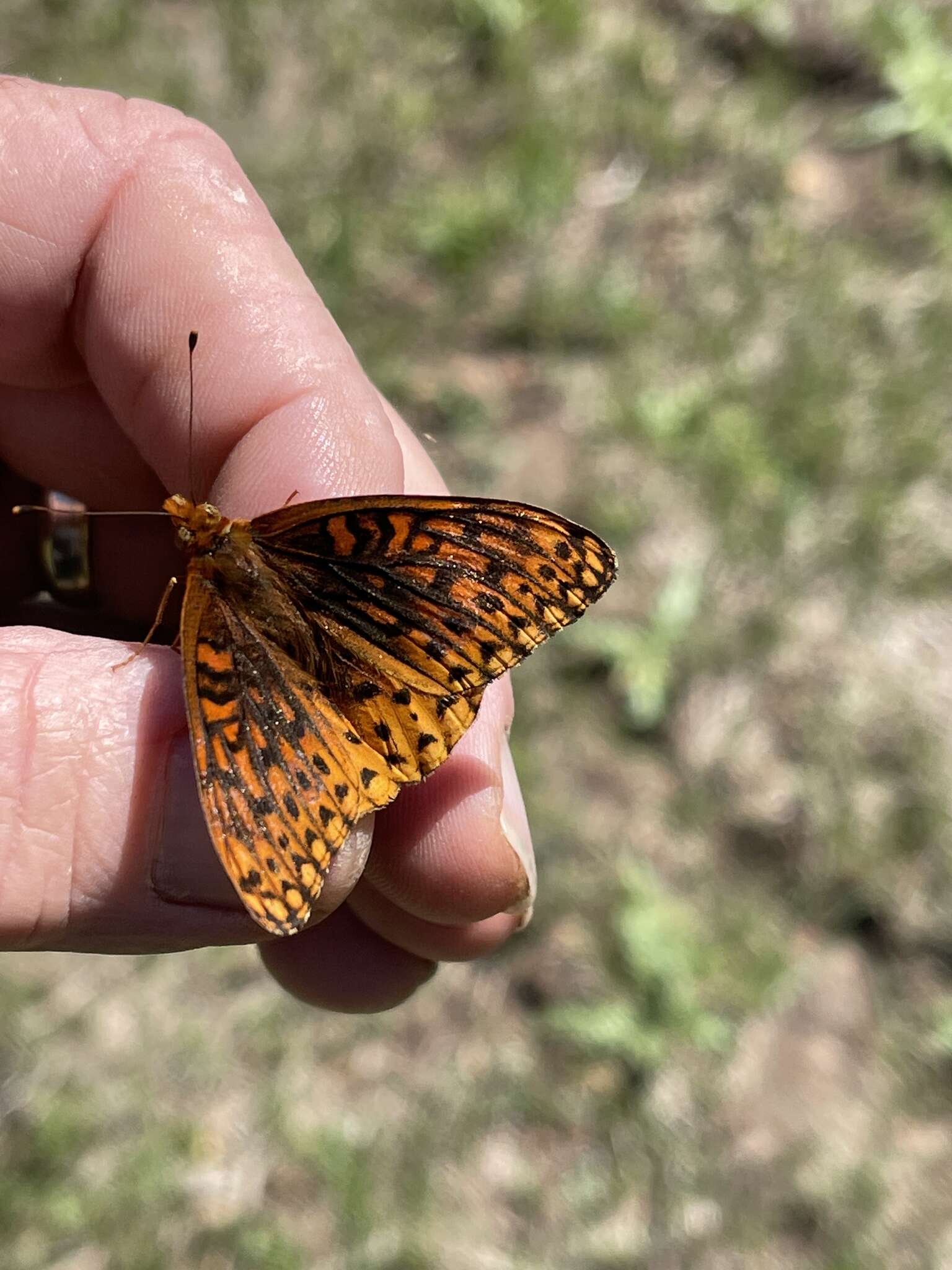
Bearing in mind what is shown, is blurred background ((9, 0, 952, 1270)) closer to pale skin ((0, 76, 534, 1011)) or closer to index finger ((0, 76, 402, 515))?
pale skin ((0, 76, 534, 1011))

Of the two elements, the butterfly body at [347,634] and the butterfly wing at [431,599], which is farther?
the butterfly wing at [431,599]

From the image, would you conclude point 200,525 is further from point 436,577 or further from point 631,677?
point 631,677

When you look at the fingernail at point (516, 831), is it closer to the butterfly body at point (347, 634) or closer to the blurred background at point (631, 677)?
the butterfly body at point (347, 634)

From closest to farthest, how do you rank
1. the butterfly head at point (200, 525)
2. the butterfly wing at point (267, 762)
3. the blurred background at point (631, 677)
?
the butterfly wing at point (267, 762) → the butterfly head at point (200, 525) → the blurred background at point (631, 677)

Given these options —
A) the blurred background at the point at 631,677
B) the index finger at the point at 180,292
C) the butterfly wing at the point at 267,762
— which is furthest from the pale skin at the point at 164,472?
the blurred background at the point at 631,677

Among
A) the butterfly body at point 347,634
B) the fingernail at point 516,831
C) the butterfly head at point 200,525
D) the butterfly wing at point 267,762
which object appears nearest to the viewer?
the butterfly wing at point 267,762

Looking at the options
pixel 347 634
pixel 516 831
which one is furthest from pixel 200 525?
pixel 516 831

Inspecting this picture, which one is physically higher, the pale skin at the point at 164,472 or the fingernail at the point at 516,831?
the pale skin at the point at 164,472

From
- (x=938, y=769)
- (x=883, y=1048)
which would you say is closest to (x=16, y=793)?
(x=883, y=1048)
